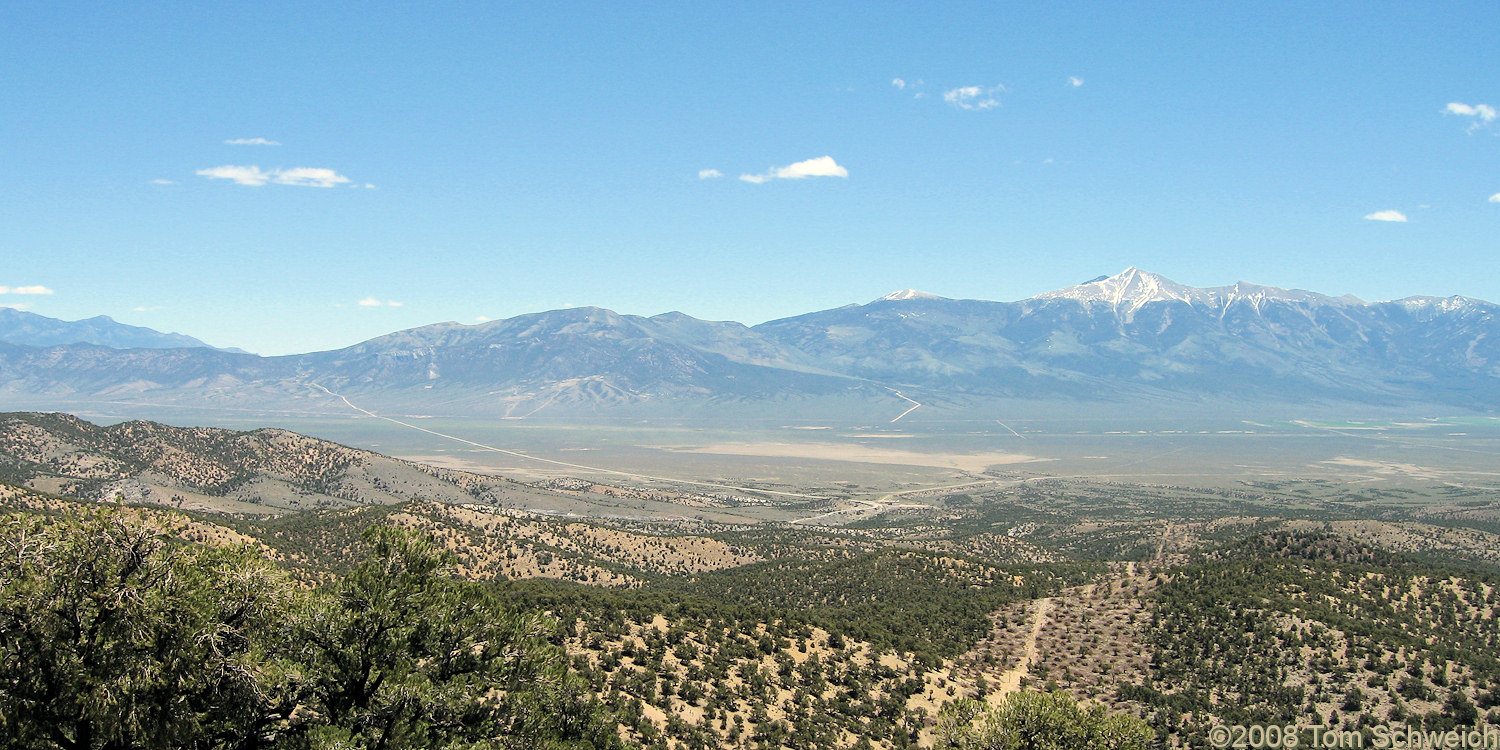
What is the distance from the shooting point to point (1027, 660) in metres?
34.2

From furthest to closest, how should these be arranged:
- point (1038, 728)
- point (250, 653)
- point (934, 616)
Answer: point (934, 616)
point (1038, 728)
point (250, 653)

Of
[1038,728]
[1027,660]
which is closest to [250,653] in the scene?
[1038,728]

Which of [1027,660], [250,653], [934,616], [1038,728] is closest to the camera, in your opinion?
[250,653]

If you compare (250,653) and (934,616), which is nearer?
(250,653)

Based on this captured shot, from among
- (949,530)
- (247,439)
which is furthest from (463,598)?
(247,439)

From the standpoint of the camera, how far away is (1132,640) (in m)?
35.5

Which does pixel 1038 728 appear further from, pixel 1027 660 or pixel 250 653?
pixel 1027 660

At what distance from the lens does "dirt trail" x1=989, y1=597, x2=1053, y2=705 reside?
30470 millimetres

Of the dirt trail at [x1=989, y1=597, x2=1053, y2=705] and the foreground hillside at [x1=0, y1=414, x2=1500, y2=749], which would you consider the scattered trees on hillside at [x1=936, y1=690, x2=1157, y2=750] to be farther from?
the dirt trail at [x1=989, y1=597, x2=1053, y2=705]

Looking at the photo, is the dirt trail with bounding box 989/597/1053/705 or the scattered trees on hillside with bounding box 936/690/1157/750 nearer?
the scattered trees on hillside with bounding box 936/690/1157/750

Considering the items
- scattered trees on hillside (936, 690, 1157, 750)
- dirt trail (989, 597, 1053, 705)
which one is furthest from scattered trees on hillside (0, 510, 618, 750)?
dirt trail (989, 597, 1053, 705)

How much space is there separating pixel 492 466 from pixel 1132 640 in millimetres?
134627

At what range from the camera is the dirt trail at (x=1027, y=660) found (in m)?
30.5

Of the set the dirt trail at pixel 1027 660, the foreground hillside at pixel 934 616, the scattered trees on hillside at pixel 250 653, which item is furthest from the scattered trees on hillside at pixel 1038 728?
the dirt trail at pixel 1027 660
